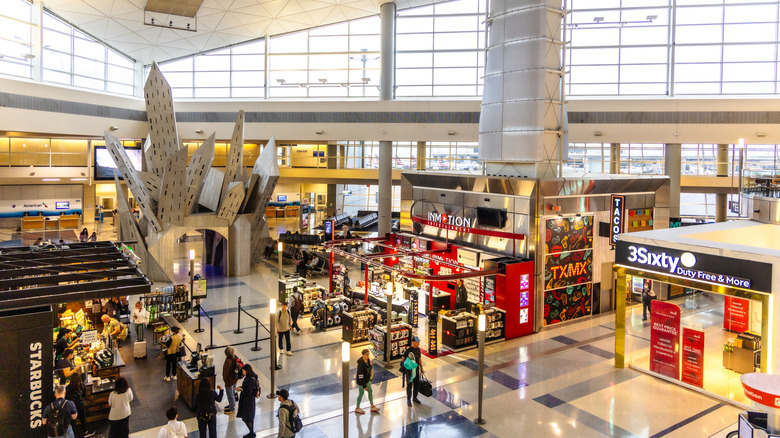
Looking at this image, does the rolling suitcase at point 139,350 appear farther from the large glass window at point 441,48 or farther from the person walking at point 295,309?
the large glass window at point 441,48

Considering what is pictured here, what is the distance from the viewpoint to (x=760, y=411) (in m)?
7.03

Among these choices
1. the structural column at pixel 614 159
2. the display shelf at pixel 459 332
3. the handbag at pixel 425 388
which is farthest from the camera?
the structural column at pixel 614 159

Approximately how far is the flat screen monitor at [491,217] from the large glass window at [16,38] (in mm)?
24076

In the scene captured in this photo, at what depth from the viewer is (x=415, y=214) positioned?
67.9ft

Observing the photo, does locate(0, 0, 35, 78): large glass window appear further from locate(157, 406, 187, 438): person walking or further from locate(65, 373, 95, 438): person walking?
locate(157, 406, 187, 438): person walking

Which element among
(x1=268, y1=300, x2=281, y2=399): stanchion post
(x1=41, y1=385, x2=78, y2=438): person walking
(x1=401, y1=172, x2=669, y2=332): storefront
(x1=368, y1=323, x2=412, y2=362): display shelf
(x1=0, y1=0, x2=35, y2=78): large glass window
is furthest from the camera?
(x1=0, y1=0, x2=35, y2=78): large glass window

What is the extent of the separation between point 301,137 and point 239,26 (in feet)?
25.8

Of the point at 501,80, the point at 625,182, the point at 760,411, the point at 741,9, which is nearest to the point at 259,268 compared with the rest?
the point at 501,80

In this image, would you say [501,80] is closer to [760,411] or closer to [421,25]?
[760,411]

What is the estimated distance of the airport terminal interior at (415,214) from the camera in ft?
33.0

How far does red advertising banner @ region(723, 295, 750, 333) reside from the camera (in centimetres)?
1227

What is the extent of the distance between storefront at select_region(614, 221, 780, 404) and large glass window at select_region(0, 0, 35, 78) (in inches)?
1149

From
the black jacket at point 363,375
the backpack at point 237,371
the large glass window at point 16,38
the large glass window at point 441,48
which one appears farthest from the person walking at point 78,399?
the large glass window at point 441,48

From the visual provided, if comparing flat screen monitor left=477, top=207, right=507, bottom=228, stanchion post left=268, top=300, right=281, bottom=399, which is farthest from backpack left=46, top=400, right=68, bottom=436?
flat screen monitor left=477, top=207, right=507, bottom=228
